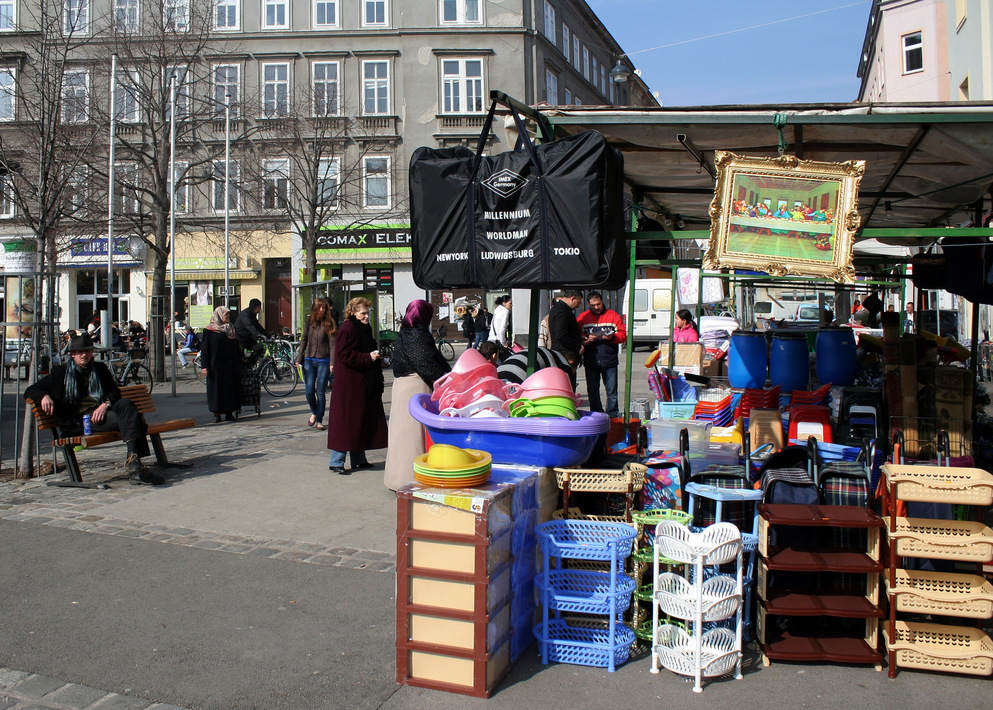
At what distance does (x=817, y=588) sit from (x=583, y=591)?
1159 mm

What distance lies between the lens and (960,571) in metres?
4.24

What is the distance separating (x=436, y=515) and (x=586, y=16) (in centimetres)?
4342

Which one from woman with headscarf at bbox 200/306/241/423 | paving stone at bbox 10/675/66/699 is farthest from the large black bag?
woman with headscarf at bbox 200/306/241/423

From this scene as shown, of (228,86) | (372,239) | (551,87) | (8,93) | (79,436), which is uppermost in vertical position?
(551,87)

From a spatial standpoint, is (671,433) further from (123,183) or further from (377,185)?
(377,185)

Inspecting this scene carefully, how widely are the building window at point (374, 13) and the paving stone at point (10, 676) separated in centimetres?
3340

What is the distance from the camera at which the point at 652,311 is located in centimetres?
2820

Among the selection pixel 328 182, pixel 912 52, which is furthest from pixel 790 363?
pixel 912 52

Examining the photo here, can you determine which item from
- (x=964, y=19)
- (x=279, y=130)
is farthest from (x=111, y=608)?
(x=279, y=130)

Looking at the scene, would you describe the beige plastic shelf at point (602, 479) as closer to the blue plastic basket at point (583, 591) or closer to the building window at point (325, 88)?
the blue plastic basket at point (583, 591)

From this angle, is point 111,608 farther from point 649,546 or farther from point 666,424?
point 666,424

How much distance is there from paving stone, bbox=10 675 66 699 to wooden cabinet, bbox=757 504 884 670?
3.35 m

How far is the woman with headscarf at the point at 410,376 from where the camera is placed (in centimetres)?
721

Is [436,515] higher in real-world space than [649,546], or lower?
higher
